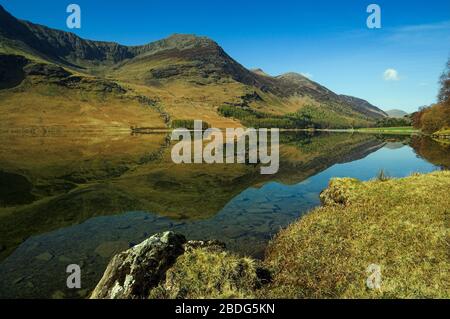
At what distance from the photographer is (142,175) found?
1970 inches

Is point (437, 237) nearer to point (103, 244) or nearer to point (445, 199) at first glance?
point (445, 199)

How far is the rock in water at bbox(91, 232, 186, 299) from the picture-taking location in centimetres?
1209

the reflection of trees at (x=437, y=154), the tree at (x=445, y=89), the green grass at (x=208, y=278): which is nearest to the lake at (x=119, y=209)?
the reflection of trees at (x=437, y=154)

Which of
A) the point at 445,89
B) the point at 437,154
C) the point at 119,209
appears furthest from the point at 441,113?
the point at 119,209

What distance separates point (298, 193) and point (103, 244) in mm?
22455

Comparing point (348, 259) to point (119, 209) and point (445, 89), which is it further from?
point (445, 89)

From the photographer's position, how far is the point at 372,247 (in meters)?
15.5

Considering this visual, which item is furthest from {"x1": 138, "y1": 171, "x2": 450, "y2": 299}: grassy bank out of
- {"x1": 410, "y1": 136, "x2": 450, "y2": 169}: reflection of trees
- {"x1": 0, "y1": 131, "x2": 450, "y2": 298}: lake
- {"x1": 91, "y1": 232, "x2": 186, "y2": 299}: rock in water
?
{"x1": 410, "y1": 136, "x2": 450, "y2": 169}: reflection of trees

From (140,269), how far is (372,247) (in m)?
10.3

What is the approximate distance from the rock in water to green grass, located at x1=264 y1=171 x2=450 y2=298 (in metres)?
4.24

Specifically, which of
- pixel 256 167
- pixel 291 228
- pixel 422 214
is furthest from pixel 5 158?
pixel 422 214

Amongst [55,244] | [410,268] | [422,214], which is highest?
[422,214]

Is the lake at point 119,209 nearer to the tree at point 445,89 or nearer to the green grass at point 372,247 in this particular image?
the green grass at point 372,247

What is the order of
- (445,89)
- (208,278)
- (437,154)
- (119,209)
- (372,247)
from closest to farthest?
1. (208,278)
2. (372,247)
3. (119,209)
4. (437,154)
5. (445,89)
